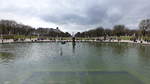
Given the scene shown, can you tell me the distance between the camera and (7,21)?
78.4 m

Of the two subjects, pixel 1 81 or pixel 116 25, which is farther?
pixel 116 25

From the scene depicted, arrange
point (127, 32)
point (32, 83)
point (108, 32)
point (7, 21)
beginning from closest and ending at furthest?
point (32, 83)
point (7, 21)
point (127, 32)
point (108, 32)

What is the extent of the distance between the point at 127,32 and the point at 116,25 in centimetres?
968

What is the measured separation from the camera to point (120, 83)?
7.08m

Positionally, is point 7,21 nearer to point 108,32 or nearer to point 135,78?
point 108,32

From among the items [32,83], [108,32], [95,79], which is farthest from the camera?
[108,32]

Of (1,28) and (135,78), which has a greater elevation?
(1,28)

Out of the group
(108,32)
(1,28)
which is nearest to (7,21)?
(1,28)

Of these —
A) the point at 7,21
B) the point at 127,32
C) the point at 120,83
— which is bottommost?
the point at 120,83

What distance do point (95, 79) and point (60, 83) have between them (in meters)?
2.11

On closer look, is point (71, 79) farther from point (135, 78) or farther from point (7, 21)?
point (7, 21)

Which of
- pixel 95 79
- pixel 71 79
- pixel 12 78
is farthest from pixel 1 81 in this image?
pixel 95 79

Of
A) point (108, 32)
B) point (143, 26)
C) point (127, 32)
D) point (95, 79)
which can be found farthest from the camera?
point (108, 32)

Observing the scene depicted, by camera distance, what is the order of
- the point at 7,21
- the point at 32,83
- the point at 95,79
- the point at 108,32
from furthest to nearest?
1. the point at 108,32
2. the point at 7,21
3. the point at 95,79
4. the point at 32,83
